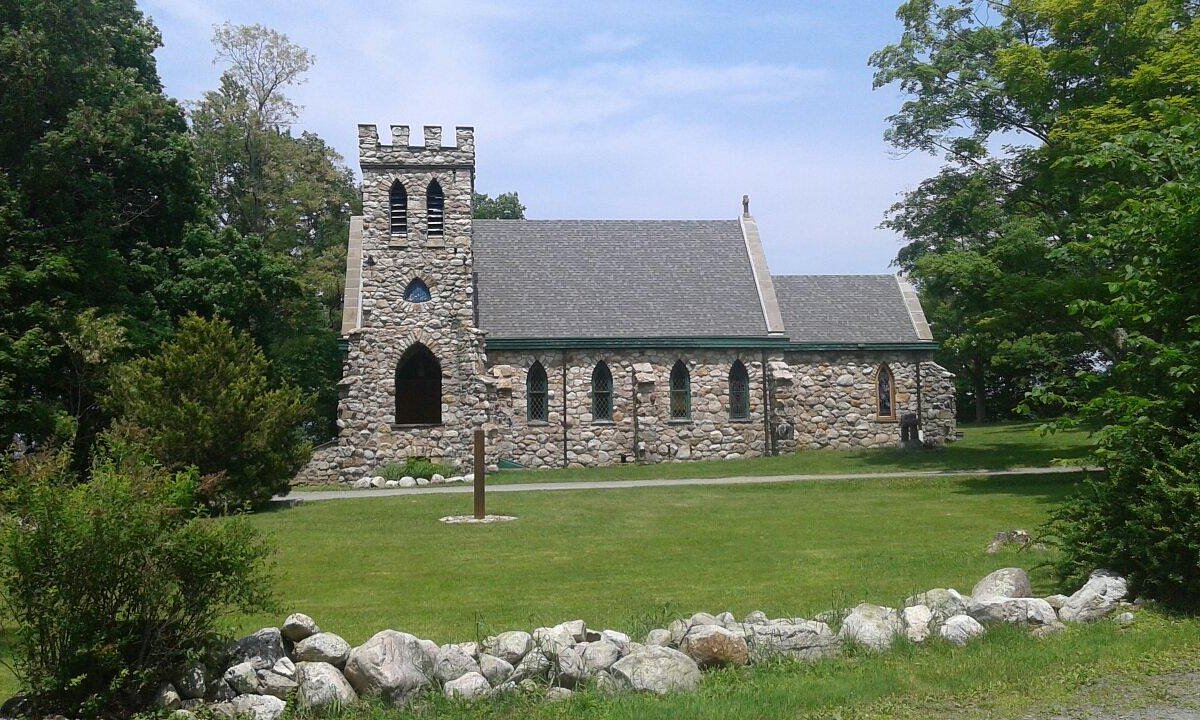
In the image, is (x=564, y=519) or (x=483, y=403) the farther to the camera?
(x=483, y=403)

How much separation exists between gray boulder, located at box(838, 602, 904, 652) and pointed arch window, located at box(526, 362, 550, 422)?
22.9 meters

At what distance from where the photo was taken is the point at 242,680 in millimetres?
7418

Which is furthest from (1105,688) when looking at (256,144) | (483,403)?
(256,144)

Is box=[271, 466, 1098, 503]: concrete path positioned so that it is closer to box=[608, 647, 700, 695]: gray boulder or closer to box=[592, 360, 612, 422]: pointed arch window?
box=[592, 360, 612, 422]: pointed arch window

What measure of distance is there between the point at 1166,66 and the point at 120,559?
66.7 feet

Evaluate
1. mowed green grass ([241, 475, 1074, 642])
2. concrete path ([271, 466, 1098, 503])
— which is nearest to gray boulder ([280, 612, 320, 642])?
mowed green grass ([241, 475, 1074, 642])

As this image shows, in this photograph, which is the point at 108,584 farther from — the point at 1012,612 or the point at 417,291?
the point at 417,291

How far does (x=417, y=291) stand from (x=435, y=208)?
265 cm

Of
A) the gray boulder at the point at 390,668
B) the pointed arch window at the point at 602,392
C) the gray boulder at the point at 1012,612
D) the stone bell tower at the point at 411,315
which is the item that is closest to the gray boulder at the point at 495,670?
the gray boulder at the point at 390,668

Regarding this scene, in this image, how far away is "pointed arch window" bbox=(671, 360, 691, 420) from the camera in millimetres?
32531

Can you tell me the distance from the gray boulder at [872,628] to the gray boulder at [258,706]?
4611 millimetres

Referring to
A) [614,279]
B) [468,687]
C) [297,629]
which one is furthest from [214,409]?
[614,279]

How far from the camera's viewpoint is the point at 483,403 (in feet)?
98.8

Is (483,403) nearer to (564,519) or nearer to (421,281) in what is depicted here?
(421,281)
